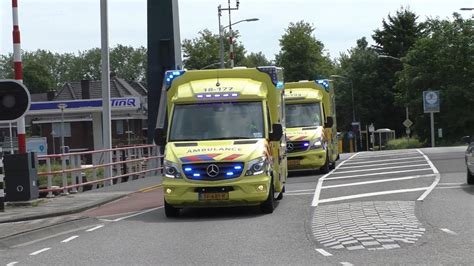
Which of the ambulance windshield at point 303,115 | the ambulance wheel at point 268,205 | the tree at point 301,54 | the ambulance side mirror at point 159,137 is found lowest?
the ambulance wheel at point 268,205

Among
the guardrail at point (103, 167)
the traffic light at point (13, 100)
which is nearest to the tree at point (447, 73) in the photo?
the guardrail at point (103, 167)

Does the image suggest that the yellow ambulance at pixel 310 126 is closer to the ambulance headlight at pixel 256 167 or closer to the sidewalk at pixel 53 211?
the sidewalk at pixel 53 211

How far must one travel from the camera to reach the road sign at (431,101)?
5937cm

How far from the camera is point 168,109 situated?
14.7 meters

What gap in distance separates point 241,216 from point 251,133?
5.33 ft

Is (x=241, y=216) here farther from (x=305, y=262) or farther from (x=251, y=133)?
(x=305, y=262)

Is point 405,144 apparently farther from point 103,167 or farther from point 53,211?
point 53,211

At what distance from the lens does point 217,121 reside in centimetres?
1412

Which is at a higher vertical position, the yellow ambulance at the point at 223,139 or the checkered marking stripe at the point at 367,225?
the yellow ambulance at the point at 223,139

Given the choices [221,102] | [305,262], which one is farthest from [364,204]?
[305,262]

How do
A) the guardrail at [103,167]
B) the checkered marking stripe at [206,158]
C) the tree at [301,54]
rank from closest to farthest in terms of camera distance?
the checkered marking stripe at [206,158], the guardrail at [103,167], the tree at [301,54]

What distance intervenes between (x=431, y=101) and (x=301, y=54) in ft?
80.5

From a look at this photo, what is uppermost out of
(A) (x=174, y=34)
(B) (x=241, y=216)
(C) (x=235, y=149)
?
(A) (x=174, y=34)

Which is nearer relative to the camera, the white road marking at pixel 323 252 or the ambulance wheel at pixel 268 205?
the white road marking at pixel 323 252
